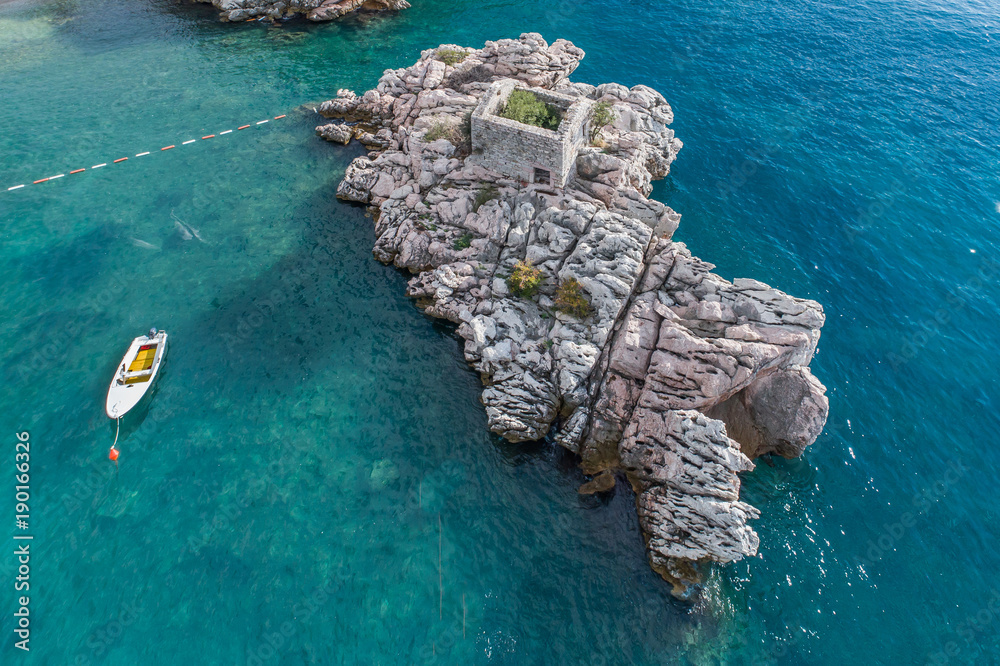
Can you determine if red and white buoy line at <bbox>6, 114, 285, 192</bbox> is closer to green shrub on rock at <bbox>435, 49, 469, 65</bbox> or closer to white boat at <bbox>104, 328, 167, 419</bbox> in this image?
green shrub on rock at <bbox>435, 49, 469, 65</bbox>

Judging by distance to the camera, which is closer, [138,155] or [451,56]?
[138,155]

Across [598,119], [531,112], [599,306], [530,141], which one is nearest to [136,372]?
[599,306]

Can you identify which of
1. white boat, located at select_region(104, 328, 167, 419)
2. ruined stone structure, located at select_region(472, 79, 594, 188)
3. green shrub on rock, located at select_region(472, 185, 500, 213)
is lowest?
white boat, located at select_region(104, 328, 167, 419)

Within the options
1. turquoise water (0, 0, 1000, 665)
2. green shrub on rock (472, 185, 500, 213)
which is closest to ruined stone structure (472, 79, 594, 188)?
green shrub on rock (472, 185, 500, 213)

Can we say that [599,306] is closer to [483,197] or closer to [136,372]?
[483,197]

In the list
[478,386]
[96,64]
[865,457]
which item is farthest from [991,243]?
[96,64]

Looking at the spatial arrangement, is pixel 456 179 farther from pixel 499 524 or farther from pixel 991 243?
pixel 991 243
